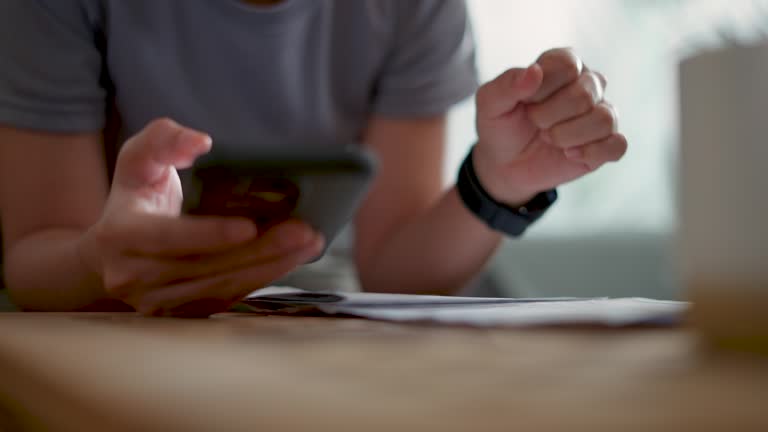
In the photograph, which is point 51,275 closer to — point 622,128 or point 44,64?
point 44,64

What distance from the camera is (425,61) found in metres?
1.03

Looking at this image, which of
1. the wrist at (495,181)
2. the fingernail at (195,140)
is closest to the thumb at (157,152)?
the fingernail at (195,140)

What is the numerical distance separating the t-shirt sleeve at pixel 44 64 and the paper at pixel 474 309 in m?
0.43

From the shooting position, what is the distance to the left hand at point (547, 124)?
608mm

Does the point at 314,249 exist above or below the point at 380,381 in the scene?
above

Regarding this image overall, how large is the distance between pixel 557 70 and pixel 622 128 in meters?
1.45

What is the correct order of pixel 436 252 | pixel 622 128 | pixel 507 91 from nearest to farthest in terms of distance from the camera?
pixel 507 91, pixel 436 252, pixel 622 128

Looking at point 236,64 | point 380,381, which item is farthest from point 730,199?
point 236,64

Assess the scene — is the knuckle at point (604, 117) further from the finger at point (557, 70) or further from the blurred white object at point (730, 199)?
the blurred white object at point (730, 199)

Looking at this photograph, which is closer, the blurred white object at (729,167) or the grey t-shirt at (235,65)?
the blurred white object at (729,167)

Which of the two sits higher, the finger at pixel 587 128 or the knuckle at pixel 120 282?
the finger at pixel 587 128

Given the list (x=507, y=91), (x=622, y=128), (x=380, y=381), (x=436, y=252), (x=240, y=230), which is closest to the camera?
(x=380, y=381)

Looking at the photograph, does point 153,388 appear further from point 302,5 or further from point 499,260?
point 499,260

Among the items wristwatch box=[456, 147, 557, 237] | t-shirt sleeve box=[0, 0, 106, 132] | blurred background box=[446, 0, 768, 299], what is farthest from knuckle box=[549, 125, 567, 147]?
blurred background box=[446, 0, 768, 299]
